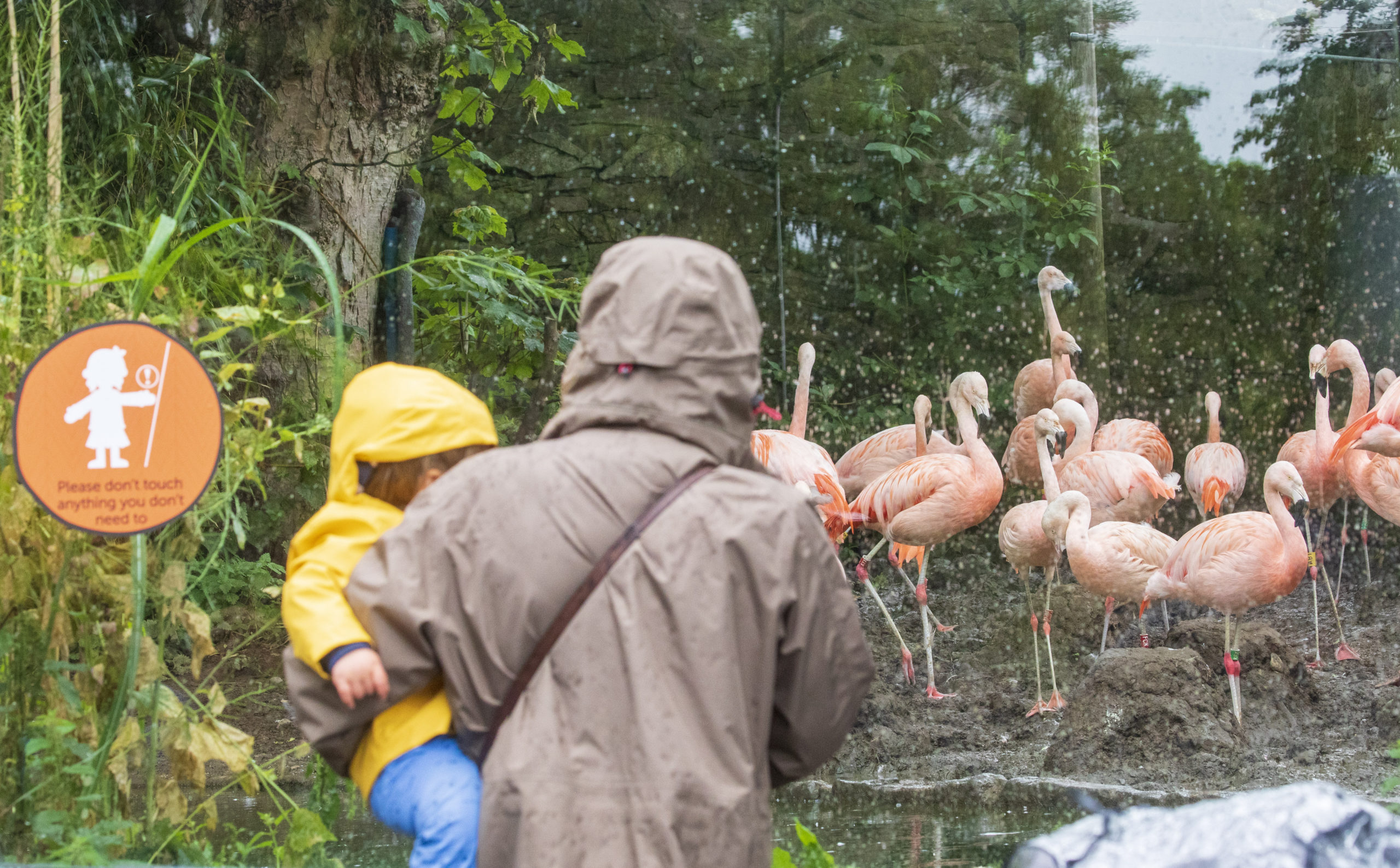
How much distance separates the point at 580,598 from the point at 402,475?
40 centimetres

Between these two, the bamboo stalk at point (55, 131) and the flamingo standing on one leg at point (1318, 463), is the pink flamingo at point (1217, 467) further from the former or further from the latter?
the bamboo stalk at point (55, 131)

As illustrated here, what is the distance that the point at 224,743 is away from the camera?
226 centimetres

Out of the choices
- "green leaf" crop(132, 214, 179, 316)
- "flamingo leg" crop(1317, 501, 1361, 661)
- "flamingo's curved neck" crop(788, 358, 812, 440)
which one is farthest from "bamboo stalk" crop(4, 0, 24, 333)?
"flamingo leg" crop(1317, 501, 1361, 661)

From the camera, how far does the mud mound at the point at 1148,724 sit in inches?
141

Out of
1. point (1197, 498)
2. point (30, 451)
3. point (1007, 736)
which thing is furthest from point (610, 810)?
point (1197, 498)

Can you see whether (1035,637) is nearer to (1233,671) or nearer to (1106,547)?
(1106,547)

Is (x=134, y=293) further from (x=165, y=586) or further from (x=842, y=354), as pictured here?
(x=842, y=354)

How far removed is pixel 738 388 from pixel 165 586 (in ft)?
4.59

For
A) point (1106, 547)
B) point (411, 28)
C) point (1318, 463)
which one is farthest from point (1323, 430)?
point (411, 28)

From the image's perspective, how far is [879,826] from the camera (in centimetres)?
336

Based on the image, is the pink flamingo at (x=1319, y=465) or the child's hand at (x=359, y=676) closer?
the child's hand at (x=359, y=676)

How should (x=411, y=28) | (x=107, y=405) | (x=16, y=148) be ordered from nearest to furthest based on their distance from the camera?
(x=107, y=405) → (x=16, y=148) → (x=411, y=28)

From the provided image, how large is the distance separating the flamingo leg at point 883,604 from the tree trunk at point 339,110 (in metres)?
2.01

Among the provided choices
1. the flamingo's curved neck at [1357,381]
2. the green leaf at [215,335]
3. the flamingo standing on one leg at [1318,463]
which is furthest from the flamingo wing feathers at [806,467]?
the green leaf at [215,335]
